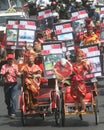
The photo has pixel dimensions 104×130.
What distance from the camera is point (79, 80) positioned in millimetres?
13875

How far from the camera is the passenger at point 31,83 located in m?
14.1

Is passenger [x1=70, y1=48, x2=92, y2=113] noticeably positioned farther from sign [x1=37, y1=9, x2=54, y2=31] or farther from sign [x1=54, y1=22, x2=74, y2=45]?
sign [x1=37, y1=9, x2=54, y2=31]

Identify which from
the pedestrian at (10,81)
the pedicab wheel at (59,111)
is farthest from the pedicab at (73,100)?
the pedestrian at (10,81)

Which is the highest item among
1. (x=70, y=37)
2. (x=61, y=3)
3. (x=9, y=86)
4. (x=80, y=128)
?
(x=61, y=3)

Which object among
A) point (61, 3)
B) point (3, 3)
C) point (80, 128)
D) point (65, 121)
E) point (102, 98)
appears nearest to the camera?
point (80, 128)

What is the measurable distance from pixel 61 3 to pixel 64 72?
63.6 ft

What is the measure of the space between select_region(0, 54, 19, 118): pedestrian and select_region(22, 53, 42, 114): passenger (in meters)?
0.99

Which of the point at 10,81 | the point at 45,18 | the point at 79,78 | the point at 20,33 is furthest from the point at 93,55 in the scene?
the point at 45,18

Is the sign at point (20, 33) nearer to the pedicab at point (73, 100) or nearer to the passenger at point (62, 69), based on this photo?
the pedicab at point (73, 100)

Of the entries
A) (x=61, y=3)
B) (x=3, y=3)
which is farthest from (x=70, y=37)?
(x=3, y=3)

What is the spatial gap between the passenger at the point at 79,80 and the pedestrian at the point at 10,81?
69.8 inches

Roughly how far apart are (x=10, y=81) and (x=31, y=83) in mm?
1231

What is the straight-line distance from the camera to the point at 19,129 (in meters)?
13.9

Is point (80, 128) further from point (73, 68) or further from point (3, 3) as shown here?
point (3, 3)
